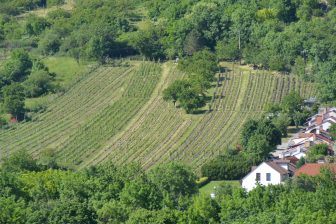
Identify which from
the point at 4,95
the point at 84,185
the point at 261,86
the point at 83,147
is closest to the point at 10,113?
the point at 4,95

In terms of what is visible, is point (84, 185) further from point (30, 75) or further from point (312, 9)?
point (312, 9)

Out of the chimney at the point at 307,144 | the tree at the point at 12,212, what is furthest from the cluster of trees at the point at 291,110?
the tree at the point at 12,212

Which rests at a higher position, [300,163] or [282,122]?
[300,163]

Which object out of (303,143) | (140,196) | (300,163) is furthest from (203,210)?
(303,143)

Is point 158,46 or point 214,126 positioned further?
point 158,46

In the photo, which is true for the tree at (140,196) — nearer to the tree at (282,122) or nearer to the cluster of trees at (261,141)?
the cluster of trees at (261,141)

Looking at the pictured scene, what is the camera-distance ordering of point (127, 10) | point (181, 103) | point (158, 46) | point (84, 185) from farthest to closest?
point (127, 10) → point (158, 46) → point (181, 103) → point (84, 185)

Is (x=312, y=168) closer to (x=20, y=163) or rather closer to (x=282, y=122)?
(x=282, y=122)

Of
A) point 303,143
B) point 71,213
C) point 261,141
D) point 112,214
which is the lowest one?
point 303,143

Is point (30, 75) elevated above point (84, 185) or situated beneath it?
situated beneath
